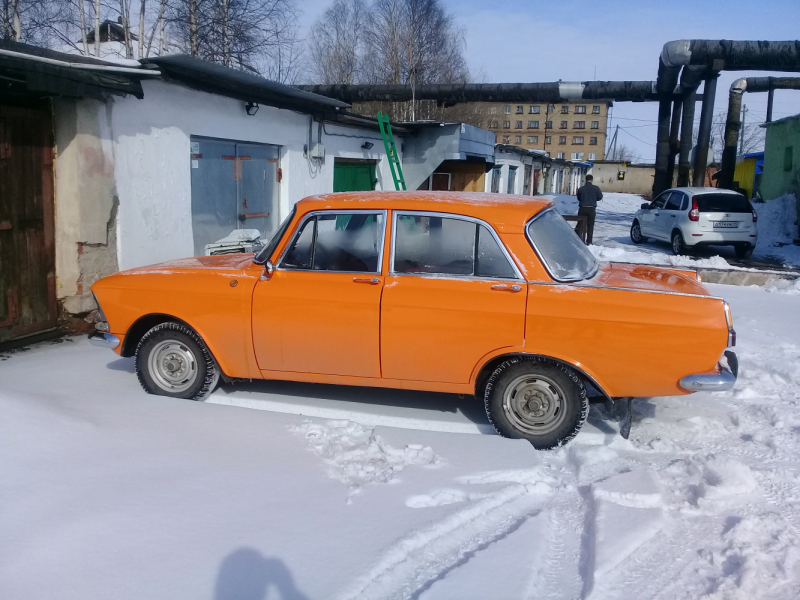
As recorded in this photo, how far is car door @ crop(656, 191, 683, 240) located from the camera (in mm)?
15474

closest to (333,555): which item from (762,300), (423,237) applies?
(423,237)

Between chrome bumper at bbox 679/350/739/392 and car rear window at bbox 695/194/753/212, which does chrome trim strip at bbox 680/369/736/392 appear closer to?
chrome bumper at bbox 679/350/739/392

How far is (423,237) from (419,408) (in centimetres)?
136

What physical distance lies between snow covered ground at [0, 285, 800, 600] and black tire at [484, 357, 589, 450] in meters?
0.15

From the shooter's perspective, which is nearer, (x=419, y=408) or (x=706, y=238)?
(x=419, y=408)

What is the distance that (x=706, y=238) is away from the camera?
14.7m

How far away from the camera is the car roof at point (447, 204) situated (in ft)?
14.6

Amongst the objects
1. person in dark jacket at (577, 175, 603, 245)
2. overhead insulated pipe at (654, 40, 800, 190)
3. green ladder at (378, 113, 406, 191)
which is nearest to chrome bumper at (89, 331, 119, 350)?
green ladder at (378, 113, 406, 191)

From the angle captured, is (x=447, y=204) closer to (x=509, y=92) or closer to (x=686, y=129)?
(x=509, y=92)

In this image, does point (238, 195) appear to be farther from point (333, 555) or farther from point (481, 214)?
point (333, 555)

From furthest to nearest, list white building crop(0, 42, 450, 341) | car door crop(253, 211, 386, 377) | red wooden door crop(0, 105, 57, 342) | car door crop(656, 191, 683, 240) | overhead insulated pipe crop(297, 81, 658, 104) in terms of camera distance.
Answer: overhead insulated pipe crop(297, 81, 658, 104) → car door crop(656, 191, 683, 240) → white building crop(0, 42, 450, 341) → red wooden door crop(0, 105, 57, 342) → car door crop(253, 211, 386, 377)

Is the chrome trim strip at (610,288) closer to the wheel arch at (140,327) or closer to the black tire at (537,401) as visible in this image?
the black tire at (537,401)

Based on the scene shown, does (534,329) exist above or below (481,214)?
below

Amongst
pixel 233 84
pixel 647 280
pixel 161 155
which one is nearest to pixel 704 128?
pixel 233 84
